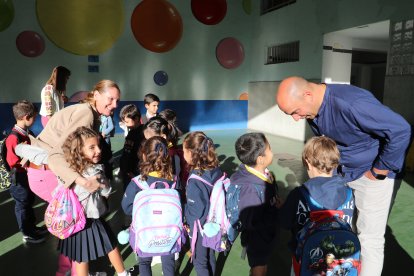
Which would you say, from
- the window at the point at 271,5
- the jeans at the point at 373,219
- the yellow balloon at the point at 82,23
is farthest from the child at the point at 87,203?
the window at the point at 271,5

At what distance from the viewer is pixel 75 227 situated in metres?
1.87

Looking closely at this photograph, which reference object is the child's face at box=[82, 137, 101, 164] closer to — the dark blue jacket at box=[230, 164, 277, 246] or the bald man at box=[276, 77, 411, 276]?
the dark blue jacket at box=[230, 164, 277, 246]

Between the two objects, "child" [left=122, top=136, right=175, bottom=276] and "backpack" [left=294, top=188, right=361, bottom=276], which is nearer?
"backpack" [left=294, top=188, right=361, bottom=276]

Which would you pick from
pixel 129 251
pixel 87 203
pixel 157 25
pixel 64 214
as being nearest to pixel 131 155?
pixel 129 251

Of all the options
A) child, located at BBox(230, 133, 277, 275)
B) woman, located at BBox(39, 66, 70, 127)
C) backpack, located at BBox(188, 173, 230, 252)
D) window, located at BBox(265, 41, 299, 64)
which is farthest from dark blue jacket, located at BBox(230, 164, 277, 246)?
window, located at BBox(265, 41, 299, 64)

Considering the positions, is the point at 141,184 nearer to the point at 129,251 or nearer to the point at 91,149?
the point at 91,149

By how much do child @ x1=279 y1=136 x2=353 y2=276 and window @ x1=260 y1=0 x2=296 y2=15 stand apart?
746cm

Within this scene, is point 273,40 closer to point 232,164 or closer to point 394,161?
point 232,164

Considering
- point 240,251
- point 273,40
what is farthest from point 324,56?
point 240,251

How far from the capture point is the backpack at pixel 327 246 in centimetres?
151

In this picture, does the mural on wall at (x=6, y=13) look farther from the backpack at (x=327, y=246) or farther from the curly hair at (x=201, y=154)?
the backpack at (x=327, y=246)

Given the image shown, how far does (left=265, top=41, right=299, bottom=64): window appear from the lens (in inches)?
320

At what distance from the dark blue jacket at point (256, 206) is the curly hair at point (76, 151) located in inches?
36.2

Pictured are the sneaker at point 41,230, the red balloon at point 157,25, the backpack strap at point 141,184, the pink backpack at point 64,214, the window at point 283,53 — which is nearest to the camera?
the pink backpack at point 64,214
